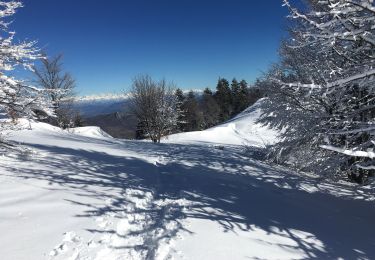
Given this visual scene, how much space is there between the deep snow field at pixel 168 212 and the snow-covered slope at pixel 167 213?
0.06ft

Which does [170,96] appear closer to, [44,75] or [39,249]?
[44,75]

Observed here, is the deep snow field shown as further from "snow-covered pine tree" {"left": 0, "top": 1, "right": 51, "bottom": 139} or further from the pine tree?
the pine tree

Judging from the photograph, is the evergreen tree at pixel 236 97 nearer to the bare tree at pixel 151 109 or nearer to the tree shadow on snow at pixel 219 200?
the bare tree at pixel 151 109

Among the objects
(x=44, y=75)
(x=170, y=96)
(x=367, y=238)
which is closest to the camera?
(x=367, y=238)

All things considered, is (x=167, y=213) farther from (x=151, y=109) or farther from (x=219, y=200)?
(x=151, y=109)

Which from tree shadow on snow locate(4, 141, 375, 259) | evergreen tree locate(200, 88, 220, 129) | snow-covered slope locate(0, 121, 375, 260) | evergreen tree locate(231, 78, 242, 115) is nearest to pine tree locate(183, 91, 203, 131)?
evergreen tree locate(200, 88, 220, 129)

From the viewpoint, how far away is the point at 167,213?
6621 millimetres

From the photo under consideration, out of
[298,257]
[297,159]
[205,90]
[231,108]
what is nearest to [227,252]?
[298,257]

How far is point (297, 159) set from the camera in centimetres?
1275

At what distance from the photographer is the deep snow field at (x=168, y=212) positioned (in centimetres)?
504

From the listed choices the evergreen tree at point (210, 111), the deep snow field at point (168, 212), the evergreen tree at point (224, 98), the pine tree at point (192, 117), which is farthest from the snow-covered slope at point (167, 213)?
the evergreen tree at point (224, 98)

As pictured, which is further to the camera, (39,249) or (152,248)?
(152,248)

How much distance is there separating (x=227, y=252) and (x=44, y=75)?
31.7 m

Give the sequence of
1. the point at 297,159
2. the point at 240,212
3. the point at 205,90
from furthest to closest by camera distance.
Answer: the point at 205,90
the point at 297,159
the point at 240,212
